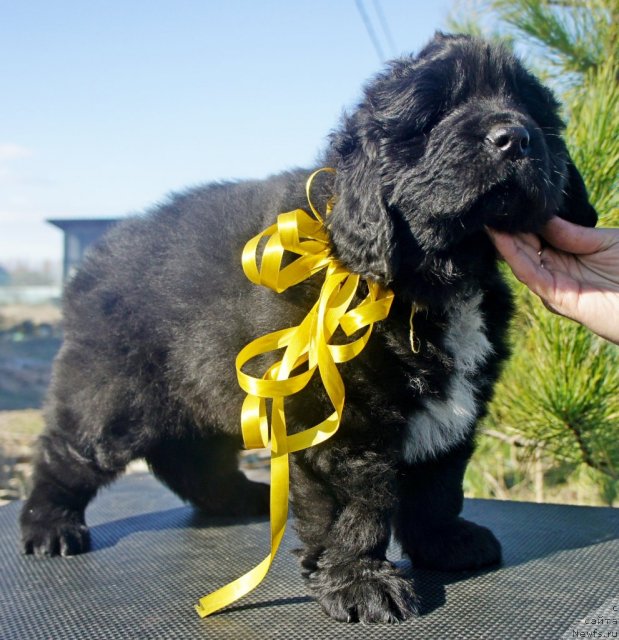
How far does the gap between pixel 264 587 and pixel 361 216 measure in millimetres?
1165

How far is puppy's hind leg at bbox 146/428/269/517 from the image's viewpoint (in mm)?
2982

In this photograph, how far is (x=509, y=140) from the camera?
1.88 metres

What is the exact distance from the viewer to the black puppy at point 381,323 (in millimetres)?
1974

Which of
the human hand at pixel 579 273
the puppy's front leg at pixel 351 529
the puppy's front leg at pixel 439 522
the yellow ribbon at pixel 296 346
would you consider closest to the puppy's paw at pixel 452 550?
the puppy's front leg at pixel 439 522

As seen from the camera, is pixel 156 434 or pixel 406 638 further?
pixel 156 434

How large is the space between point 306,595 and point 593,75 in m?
3.07

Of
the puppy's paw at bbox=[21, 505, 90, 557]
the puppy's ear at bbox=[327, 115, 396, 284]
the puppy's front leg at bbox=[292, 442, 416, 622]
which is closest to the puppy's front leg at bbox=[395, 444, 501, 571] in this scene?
the puppy's front leg at bbox=[292, 442, 416, 622]

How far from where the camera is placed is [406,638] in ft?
6.10

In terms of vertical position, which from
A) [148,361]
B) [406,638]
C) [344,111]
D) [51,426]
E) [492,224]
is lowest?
[406,638]

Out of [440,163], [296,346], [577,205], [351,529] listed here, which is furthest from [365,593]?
[577,205]

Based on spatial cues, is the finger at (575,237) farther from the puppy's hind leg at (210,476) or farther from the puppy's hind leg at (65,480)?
the puppy's hind leg at (65,480)

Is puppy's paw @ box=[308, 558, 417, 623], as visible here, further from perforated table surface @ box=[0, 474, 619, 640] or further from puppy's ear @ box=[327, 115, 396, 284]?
puppy's ear @ box=[327, 115, 396, 284]

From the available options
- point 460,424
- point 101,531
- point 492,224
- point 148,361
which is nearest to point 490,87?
point 492,224

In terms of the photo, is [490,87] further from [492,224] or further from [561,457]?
[561,457]
